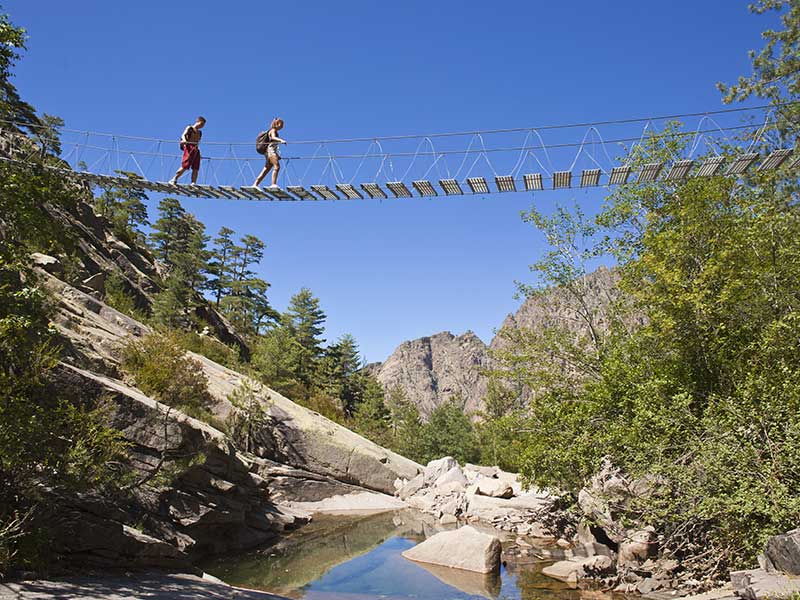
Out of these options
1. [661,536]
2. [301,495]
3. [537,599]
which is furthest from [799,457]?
[301,495]

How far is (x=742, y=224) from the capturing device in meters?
12.5

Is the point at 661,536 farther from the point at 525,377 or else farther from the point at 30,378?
the point at 30,378

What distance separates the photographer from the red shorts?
40.0 ft

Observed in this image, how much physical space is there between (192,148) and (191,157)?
232mm

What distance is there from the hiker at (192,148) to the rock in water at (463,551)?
11.5 metres

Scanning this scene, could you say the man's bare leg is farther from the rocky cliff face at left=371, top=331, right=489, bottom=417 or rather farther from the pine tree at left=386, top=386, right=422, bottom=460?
the rocky cliff face at left=371, top=331, right=489, bottom=417

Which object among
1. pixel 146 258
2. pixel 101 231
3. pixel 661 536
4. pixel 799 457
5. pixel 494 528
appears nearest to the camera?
pixel 799 457

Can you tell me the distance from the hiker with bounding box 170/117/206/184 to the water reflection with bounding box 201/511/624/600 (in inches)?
378

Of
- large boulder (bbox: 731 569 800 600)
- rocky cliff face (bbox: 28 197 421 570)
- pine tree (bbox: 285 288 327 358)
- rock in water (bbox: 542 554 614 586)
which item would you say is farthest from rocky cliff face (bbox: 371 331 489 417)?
large boulder (bbox: 731 569 800 600)

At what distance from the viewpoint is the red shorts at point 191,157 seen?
1220cm

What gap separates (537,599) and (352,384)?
1598 inches

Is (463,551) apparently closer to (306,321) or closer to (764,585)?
(764,585)

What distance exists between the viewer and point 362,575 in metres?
15.0

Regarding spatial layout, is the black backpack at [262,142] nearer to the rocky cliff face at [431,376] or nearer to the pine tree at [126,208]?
the pine tree at [126,208]
